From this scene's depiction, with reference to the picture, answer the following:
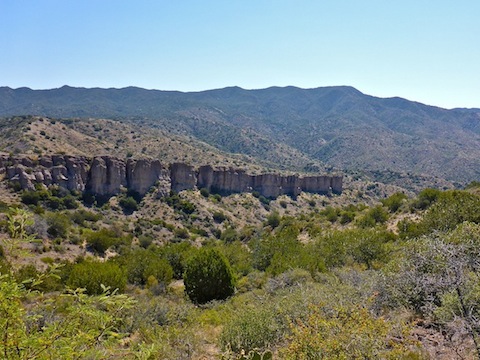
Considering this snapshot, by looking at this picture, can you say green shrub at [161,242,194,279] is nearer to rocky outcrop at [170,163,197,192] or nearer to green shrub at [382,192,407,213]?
green shrub at [382,192,407,213]

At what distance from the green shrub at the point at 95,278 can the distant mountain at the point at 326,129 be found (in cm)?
9934

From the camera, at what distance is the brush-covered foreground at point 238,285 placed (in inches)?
155

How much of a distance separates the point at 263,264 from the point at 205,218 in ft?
92.6

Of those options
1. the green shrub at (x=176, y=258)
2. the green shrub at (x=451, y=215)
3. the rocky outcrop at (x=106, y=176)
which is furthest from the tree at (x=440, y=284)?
the rocky outcrop at (x=106, y=176)

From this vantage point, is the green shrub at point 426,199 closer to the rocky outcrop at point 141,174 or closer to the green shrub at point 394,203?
the green shrub at point 394,203

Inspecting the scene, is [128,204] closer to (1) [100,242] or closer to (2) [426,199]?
(1) [100,242]

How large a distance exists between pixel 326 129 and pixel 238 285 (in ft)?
503

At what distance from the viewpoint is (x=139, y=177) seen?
52.6 metres

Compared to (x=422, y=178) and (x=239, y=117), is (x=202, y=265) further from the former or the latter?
(x=239, y=117)

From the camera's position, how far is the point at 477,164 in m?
111

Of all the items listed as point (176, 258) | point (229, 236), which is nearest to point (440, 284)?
point (176, 258)

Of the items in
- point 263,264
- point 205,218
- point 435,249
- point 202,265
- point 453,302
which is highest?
point 435,249

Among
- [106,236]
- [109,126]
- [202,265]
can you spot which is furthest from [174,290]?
[109,126]

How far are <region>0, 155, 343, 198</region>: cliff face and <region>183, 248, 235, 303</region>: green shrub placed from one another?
31864 millimetres
